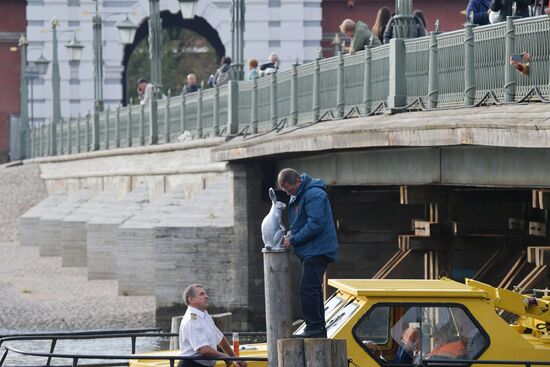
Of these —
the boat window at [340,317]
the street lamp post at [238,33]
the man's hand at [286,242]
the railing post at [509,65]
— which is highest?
the street lamp post at [238,33]

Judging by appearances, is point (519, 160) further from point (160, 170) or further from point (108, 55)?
point (108, 55)

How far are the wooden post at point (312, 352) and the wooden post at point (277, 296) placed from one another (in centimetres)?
59

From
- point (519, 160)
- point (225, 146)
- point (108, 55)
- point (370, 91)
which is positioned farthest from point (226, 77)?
point (108, 55)

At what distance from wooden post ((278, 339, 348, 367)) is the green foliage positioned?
223 ft

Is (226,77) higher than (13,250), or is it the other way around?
(226,77)

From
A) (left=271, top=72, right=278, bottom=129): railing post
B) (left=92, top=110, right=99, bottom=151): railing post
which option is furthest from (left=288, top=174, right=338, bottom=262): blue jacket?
(left=92, top=110, right=99, bottom=151): railing post

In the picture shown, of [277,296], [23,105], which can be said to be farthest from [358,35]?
[23,105]

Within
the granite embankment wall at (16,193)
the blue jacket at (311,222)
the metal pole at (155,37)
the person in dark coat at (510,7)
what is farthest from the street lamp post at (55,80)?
the blue jacket at (311,222)

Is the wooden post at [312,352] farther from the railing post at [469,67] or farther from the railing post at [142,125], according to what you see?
the railing post at [142,125]

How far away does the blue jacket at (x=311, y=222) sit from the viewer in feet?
53.2

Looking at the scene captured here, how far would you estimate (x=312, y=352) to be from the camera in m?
14.7

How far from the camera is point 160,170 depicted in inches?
1793

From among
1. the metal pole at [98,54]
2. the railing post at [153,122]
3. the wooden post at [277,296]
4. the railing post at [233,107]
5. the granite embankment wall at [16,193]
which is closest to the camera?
the wooden post at [277,296]

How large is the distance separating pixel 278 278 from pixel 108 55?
58840 millimetres
